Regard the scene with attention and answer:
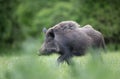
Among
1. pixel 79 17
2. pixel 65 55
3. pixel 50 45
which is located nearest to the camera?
pixel 65 55

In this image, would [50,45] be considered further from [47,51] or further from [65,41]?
[65,41]

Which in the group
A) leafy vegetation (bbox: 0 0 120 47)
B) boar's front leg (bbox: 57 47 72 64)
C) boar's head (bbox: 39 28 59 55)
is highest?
leafy vegetation (bbox: 0 0 120 47)

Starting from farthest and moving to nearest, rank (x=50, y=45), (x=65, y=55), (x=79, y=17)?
(x=79, y=17) < (x=50, y=45) < (x=65, y=55)

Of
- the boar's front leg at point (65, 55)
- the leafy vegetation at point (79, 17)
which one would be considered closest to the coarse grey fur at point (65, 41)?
the boar's front leg at point (65, 55)

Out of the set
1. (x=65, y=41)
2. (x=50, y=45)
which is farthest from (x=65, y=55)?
(x=50, y=45)

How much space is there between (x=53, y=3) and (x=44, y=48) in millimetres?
24219

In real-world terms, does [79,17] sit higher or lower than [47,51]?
higher

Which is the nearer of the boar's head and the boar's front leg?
the boar's front leg

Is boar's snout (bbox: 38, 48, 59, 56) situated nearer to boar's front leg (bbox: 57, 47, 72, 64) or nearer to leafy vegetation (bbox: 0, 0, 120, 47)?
boar's front leg (bbox: 57, 47, 72, 64)

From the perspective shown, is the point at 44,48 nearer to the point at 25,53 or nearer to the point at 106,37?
the point at 25,53

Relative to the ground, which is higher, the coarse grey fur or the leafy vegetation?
the leafy vegetation

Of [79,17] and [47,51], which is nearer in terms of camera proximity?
[47,51]

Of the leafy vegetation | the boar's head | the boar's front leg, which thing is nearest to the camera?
the boar's front leg

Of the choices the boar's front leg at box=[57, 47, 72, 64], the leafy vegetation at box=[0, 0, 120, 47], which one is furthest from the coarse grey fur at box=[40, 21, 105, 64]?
the leafy vegetation at box=[0, 0, 120, 47]
